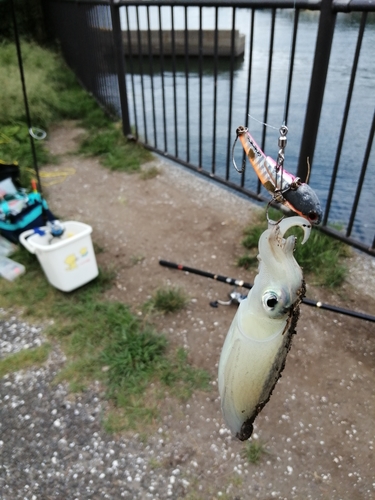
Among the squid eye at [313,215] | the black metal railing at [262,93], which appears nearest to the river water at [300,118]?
the black metal railing at [262,93]

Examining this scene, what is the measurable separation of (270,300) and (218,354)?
1709mm

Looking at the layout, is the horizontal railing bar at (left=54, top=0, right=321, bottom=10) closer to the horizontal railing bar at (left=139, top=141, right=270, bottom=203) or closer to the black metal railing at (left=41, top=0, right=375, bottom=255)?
the black metal railing at (left=41, top=0, right=375, bottom=255)

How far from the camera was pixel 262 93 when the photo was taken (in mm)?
7125

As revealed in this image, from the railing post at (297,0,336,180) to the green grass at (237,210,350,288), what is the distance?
0.54 m

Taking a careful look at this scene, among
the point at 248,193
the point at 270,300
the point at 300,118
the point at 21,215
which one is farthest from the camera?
the point at 300,118

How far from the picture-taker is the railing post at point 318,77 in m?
2.89

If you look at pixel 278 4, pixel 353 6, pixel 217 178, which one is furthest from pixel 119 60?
pixel 353 6

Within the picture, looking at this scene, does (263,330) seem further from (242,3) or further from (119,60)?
(119,60)

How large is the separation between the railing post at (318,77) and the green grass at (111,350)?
174 centimetres

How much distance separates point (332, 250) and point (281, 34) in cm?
970

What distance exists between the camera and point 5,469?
223cm

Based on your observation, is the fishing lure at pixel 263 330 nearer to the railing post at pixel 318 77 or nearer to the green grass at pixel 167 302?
the green grass at pixel 167 302

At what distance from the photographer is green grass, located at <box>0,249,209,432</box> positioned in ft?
8.31

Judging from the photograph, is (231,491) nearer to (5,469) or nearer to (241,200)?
(5,469)
